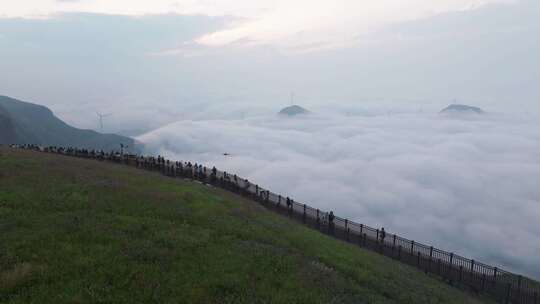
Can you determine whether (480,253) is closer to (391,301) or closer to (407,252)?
(407,252)

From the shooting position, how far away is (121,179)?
29.6m

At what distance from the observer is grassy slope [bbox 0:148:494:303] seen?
39.3ft

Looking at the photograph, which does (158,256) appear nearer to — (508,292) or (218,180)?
(508,292)

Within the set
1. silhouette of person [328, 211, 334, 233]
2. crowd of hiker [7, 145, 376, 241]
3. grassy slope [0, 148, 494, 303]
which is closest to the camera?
grassy slope [0, 148, 494, 303]

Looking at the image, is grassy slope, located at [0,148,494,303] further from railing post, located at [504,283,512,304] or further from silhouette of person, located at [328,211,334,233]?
silhouette of person, located at [328,211,334,233]

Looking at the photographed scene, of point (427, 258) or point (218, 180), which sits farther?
point (218, 180)

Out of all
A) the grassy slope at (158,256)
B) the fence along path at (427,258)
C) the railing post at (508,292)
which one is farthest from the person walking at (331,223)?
the railing post at (508,292)

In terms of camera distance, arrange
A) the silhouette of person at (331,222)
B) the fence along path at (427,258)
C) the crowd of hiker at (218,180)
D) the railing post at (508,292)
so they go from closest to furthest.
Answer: the railing post at (508,292), the fence along path at (427,258), the silhouette of person at (331,222), the crowd of hiker at (218,180)

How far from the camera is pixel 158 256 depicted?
47.9 ft

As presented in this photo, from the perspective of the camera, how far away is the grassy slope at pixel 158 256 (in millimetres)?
11977

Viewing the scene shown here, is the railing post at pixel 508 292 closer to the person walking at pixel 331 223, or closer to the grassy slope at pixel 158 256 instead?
the grassy slope at pixel 158 256

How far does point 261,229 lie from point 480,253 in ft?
593

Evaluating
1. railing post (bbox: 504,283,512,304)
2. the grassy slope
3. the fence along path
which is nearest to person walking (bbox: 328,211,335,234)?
the fence along path

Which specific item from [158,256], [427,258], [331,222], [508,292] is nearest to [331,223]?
[331,222]
